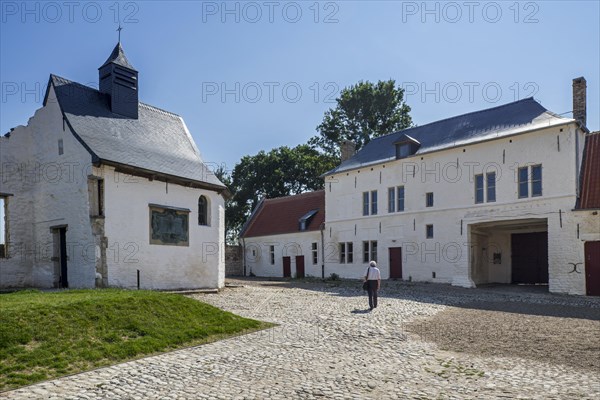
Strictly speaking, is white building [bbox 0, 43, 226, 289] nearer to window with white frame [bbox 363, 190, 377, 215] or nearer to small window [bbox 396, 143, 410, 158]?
window with white frame [bbox 363, 190, 377, 215]

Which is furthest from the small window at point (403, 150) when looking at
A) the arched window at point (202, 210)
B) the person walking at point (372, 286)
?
the person walking at point (372, 286)

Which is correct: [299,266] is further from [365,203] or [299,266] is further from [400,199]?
[400,199]

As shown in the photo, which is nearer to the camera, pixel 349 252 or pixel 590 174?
pixel 590 174

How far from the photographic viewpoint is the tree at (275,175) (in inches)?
1912

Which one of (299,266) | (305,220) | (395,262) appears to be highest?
(305,220)

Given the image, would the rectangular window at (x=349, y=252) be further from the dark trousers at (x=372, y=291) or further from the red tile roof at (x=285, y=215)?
the dark trousers at (x=372, y=291)

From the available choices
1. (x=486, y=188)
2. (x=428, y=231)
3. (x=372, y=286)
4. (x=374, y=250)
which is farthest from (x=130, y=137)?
(x=486, y=188)

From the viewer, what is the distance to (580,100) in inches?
931

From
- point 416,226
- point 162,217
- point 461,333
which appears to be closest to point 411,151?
point 416,226

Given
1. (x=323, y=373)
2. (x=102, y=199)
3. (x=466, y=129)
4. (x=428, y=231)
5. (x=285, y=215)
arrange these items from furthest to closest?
(x=285, y=215)
(x=428, y=231)
(x=466, y=129)
(x=102, y=199)
(x=323, y=373)

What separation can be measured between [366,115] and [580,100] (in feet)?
92.4

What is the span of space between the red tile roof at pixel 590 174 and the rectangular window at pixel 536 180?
177 centimetres

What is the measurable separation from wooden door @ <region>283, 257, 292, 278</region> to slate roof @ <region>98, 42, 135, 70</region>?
1942 cm

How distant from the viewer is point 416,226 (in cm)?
2723
